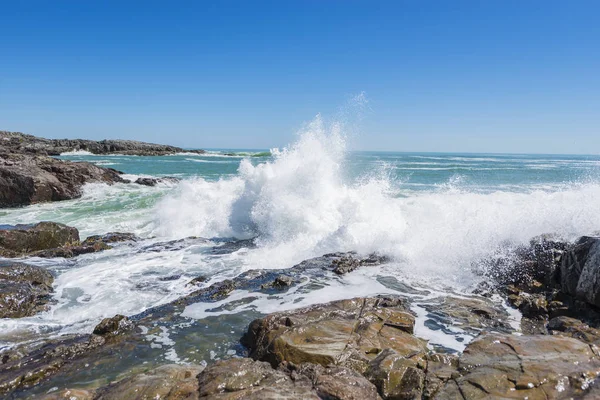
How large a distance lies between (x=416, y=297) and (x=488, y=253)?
2.62 m

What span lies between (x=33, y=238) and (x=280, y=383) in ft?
32.8

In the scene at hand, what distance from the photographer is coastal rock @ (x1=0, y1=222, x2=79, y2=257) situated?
10.3 metres

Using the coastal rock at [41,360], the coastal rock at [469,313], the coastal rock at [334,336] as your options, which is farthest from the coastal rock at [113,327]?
the coastal rock at [469,313]

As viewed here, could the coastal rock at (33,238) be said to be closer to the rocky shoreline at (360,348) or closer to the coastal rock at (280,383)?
the rocky shoreline at (360,348)

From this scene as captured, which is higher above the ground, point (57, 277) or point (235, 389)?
point (235, 389)

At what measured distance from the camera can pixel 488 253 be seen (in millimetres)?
8773

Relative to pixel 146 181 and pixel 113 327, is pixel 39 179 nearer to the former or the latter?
pixel 146 181

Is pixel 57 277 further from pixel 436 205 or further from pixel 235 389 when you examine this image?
pixel 436 205

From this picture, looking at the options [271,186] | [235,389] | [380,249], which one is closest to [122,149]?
[271,186]

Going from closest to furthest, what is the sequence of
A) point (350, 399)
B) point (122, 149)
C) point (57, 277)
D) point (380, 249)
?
1. point (350, 399)
2. point (57, 277)
3. point (380, 249)
4. point (122, 149)

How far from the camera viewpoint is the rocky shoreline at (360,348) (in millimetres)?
3693

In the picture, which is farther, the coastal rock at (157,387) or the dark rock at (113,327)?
the dark rock at (113,327)

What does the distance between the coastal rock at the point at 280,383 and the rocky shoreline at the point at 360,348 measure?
11 mm

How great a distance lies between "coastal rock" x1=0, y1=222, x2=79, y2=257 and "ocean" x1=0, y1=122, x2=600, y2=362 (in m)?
1.24
